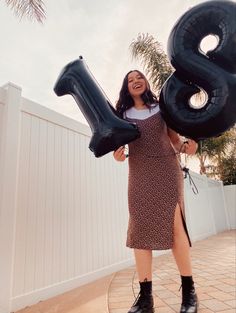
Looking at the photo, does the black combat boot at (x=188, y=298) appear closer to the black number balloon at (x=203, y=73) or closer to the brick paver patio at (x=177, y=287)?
the brick paver patio at (x=177, y=287)

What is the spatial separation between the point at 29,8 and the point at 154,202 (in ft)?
10.1

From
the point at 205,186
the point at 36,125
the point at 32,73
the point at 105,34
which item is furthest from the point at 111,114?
the point at 205,186

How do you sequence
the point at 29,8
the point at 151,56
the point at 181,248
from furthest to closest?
the point at 151,56 < the point at 29,8 < the point at 181,248

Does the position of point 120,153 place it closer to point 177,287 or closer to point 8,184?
point 8,184

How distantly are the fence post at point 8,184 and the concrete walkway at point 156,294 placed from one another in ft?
0.79

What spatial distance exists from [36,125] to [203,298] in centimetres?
176

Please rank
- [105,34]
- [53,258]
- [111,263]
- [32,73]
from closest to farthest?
[53,258]
[111,263]
[32,73]
[105,34]

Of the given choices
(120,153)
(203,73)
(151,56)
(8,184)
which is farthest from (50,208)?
(151,56)

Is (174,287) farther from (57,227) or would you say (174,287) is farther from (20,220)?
(20,220)

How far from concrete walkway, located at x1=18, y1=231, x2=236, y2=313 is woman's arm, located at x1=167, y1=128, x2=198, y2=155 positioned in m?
0.93

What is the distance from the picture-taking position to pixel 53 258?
1.99 metres

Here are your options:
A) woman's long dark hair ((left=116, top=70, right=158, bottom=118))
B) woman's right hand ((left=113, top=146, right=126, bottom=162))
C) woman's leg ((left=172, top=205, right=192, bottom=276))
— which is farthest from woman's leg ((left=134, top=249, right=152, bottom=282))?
woman's long dark hair ((left=116, top=70, right=158, bottom=118))

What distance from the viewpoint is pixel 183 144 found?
1.46m

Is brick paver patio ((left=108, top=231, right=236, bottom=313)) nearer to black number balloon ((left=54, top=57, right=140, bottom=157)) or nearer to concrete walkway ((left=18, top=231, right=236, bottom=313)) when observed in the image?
concrete walkway ((left=18, top=231, right=236, bottom=313))
